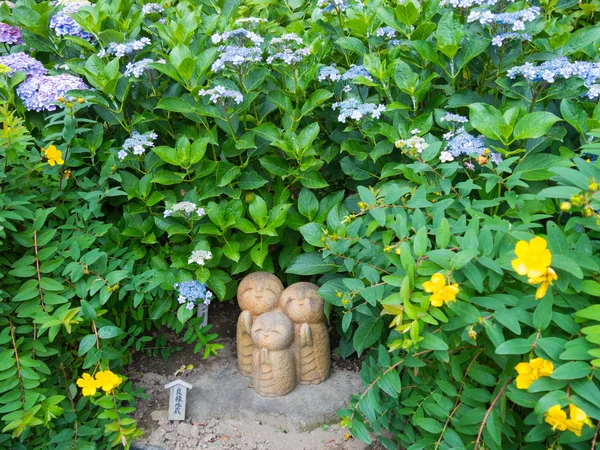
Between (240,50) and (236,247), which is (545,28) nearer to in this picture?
(240,50)

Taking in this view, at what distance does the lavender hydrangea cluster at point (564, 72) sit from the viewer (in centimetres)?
Result: 182

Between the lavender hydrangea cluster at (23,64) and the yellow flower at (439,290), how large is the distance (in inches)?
74.3

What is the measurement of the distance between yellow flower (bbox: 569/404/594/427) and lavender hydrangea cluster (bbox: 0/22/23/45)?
2.61 m

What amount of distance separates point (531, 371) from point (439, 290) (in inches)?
11.2

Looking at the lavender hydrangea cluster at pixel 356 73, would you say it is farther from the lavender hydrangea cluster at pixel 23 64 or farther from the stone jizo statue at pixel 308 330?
the lavender hydrangea cluster at pixel 23 64

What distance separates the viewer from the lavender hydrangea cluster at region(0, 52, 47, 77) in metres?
2.31

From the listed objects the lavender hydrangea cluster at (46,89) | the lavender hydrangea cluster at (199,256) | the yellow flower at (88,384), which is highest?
the lavender hydrangea cluster at (46,89)

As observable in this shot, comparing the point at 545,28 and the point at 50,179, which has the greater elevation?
the point at 545,28

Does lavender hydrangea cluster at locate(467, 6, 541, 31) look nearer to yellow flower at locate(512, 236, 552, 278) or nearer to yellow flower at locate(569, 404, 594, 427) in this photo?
yellow flower at locate(512, 236, 552, 278)

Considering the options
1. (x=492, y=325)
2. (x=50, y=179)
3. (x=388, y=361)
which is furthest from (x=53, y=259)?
(x=492, y=325)

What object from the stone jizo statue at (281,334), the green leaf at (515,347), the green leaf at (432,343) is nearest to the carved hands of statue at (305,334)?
the stone jizo statue at (281,334)

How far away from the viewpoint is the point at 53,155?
2008mm

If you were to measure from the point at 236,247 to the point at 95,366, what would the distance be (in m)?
0.64

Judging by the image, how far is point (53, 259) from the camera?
76.9 inches
